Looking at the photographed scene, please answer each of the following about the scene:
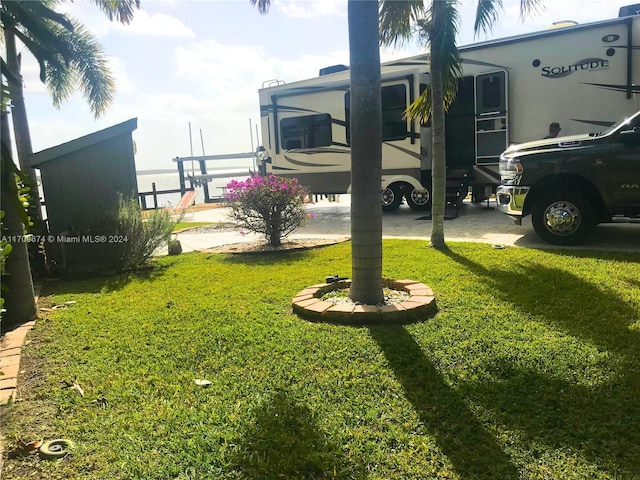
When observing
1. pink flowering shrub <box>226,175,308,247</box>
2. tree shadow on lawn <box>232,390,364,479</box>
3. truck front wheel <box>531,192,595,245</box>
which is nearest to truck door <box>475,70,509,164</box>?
truck front wheel <box>531,192,595,245</box>

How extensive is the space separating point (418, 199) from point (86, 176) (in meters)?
7.43

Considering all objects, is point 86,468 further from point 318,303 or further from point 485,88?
point 485,88

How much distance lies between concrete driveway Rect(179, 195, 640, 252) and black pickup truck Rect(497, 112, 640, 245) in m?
0.36

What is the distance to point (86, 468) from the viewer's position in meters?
1.94

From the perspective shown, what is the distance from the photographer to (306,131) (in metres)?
11.8

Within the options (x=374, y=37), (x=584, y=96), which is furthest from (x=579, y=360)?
(x=584, y=96)

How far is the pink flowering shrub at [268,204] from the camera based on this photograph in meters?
6.92

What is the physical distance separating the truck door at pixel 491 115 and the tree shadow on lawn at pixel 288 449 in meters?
8.62

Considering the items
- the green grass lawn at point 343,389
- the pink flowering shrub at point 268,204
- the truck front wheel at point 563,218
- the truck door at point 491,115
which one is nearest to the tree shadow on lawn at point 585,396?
the green grass lawn at point 343,389

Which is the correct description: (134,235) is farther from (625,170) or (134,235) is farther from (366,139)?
(625,170)

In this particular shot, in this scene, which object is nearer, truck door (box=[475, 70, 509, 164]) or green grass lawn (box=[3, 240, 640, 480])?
green grass lawn (box=[3, 240, 640, 480])

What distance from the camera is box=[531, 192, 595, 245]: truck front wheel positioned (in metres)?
6.04

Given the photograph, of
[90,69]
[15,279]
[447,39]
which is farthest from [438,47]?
[90,69]

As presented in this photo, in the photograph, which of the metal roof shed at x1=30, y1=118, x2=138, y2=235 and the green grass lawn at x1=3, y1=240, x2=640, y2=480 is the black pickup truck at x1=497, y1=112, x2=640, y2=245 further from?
the metal roof shed at x1=30, y1=118, x2=138, y2=235
